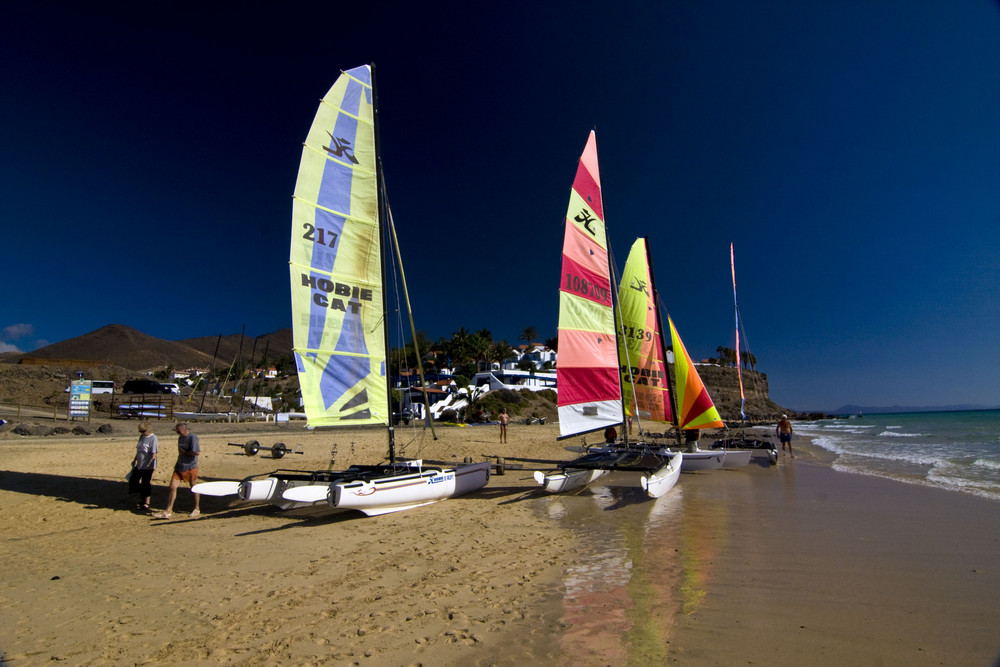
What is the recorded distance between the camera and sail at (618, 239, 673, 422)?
52.6 ft

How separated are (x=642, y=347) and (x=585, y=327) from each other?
4.12m

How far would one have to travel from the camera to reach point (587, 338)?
1302cm

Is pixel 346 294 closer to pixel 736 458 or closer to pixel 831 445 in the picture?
pixel 736 458

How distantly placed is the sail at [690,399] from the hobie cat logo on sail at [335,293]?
10.0 metres

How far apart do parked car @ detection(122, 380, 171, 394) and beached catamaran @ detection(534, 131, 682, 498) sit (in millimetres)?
46536

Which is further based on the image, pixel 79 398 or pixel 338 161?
pixel 79 398

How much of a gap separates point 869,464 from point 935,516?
11161mm

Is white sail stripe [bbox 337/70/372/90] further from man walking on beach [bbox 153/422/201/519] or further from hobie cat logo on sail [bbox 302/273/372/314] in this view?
man walking on beach [bbox 153/422/201/519]

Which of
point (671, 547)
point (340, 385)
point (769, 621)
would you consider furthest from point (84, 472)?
point (769, 621)

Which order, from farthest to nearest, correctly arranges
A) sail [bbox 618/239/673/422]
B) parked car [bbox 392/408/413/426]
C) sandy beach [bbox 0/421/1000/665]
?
sail [bbox 618/239/673/422] → parked car [bbox 392/408/413/426] → sandy beach [bbox 0/421/1000/665]

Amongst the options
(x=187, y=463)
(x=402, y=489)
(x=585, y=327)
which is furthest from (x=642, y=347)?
(x=187, y=463)

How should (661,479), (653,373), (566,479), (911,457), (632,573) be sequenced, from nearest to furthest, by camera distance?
1. (632,573)
2. (661,479)
3. (566,479)
4. (653,373)
5. (911,457)

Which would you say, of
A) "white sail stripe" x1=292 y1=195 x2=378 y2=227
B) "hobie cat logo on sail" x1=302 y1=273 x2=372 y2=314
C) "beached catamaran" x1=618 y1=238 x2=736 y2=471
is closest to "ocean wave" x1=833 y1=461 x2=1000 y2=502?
"beached catamaran" x1=618 y1=238 x2=736 y2=471

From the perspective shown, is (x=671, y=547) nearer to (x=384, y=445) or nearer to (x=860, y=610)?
(x=860, y=610)
